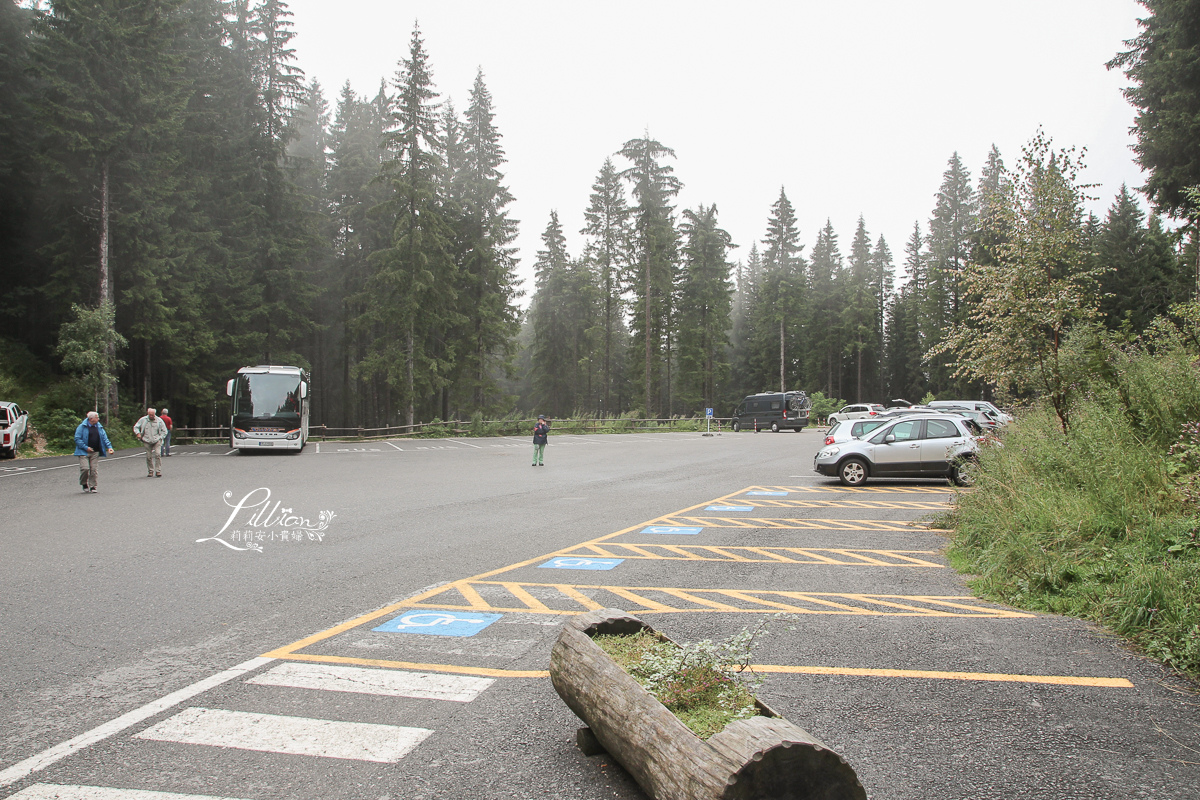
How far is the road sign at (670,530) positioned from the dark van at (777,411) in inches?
1386

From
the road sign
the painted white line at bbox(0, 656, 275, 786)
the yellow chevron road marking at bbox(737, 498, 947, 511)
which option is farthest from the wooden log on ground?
the yellow chevron road marking at bbox(737, 498, 947, 511)

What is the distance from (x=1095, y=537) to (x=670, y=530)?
17.7 feet

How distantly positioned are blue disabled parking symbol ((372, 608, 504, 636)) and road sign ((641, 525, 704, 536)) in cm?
468

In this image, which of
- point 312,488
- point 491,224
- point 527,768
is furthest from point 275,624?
point 491,224

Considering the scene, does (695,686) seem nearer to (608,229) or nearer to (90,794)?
(90,794)

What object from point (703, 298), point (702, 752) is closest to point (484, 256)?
point (703, 298)

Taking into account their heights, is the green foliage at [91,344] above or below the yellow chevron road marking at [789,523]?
above

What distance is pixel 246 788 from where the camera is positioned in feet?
10.2

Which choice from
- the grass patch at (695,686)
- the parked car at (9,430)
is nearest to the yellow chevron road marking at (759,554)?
the grass patch at (695,686)

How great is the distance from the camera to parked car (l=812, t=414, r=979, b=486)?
51.6ft

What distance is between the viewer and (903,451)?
1590 cm

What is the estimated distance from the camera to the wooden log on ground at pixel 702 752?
8.02 ft

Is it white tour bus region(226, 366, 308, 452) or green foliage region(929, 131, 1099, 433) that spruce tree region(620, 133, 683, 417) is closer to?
white tour bus region(226, 366, 308, 452)

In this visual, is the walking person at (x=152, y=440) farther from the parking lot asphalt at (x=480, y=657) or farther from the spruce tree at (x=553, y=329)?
the spruce tree at (x=553, y=329)
